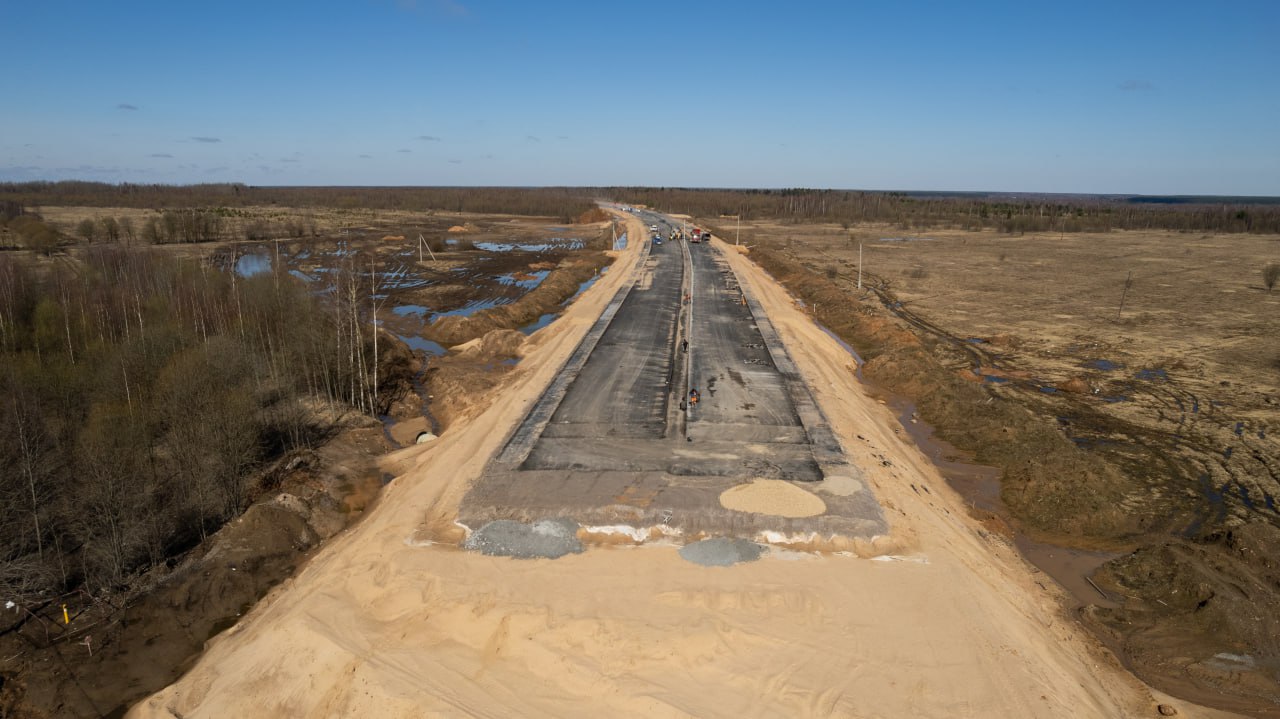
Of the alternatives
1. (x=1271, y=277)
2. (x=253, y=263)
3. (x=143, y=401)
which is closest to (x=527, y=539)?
(x=143, y=401)

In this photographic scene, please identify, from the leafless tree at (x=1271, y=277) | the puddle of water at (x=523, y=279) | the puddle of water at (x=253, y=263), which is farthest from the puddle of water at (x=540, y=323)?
the leafless tree at (x=1271, y=277)

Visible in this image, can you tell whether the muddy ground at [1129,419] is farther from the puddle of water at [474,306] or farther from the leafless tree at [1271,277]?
the puddle of water at [474,306]

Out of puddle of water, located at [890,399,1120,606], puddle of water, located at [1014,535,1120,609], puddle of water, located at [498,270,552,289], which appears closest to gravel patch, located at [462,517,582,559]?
puddle of water, located at [1014,535,1120,609]

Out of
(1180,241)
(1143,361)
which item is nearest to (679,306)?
(1143,361)

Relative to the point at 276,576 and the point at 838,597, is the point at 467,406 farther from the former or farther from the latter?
the point at 838,597

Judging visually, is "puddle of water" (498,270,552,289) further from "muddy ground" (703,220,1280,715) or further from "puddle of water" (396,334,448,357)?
"muddy ground" (703,220,1280,715)

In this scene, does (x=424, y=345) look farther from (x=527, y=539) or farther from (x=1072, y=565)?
(x=1072, y=565)
